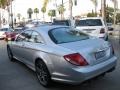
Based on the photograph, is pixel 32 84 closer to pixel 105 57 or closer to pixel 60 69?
pixel 60 69

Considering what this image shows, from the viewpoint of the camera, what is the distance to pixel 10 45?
32.9 feet

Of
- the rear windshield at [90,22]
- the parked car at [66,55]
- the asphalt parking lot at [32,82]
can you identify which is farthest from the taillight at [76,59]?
the rear windshield at [90,22]

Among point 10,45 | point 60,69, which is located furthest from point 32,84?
point 10,45

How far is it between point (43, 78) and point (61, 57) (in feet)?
3.75

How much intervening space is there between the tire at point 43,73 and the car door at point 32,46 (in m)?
0.34

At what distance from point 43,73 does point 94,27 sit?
7.60 m

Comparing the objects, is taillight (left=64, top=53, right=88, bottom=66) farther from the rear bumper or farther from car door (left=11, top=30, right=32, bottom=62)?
car door (left=11, top=30, right=32, bottom=62)

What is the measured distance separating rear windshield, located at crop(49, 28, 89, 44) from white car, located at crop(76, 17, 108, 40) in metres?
6.01

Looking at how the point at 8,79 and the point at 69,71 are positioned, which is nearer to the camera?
the point at 69,71

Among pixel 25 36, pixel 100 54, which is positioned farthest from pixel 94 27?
pixel 100 54

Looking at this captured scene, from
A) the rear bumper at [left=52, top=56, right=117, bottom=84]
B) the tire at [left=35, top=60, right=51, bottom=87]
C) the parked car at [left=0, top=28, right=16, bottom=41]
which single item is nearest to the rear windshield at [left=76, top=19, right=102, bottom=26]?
the tire at [left=35, top=60, right=51, bottom=87]

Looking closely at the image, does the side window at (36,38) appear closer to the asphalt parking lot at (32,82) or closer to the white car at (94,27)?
the asphalt parking lot at (32,82)

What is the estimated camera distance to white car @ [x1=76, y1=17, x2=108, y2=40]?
1358cm

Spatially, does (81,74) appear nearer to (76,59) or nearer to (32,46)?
(76,59)
